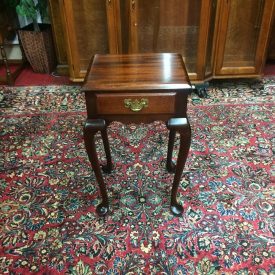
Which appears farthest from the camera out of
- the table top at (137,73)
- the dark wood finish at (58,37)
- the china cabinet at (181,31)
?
the dark wood finish at (58,37)

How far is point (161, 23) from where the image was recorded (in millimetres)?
2275

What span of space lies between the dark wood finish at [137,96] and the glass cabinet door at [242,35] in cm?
119

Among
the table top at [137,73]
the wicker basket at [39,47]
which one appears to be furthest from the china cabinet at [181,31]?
the table top at [137,73]

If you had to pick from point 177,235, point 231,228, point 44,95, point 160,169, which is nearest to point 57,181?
point 160,169

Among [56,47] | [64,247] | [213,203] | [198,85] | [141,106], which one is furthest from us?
[56,47]

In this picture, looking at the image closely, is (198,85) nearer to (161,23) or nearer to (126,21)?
(161,23)

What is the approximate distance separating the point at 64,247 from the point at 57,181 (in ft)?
1.46

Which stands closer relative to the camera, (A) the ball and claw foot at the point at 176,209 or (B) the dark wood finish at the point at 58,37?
(A) the ball and claw foot at the point at 176,209

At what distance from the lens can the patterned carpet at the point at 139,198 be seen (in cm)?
120

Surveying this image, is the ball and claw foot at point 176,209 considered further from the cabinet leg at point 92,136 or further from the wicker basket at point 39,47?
the wicker basket at point 39,47

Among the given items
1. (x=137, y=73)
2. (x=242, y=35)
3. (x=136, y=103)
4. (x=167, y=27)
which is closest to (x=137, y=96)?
(x=136, y=103)

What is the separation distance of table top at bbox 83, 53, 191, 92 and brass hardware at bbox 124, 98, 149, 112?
0.17 ft

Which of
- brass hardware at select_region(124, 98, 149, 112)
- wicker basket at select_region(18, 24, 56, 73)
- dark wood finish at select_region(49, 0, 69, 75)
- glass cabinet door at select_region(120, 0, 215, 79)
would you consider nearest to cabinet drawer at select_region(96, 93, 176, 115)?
brass hardware at select_region(124, 98, 149, 112)

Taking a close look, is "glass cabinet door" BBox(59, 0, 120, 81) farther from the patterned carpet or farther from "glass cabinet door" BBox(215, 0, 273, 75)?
"glass cabinet door" BBox(215, 0, 273, 75)
